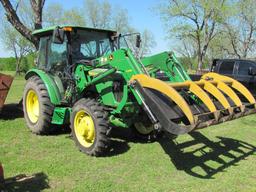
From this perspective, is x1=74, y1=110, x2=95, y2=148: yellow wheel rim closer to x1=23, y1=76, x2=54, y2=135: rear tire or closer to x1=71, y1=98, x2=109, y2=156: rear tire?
x1=71, y1=98, x2=109, y2=156: rear tire

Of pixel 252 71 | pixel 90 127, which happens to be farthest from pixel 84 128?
pixel 252 71

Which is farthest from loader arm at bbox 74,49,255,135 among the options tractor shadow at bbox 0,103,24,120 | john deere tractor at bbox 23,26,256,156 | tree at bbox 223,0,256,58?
tree at bbox 223,0,256,58

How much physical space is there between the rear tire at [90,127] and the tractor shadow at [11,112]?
156 inches

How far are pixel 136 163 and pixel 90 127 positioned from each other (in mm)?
1138

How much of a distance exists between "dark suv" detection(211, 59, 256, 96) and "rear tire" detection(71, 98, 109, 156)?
299 inches

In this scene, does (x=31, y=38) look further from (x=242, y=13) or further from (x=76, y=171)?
(x=242, y=13)

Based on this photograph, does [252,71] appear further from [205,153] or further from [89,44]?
[89,44]

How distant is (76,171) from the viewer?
234 inches

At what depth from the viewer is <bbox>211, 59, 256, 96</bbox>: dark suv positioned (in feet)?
41.9

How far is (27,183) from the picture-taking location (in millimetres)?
5289

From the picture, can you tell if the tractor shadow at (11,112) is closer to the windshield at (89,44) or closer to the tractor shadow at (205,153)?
the windshield at (89,44)

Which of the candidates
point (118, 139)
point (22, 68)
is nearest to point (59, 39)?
point (118, 139)

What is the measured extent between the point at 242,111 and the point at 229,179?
50.8 inches

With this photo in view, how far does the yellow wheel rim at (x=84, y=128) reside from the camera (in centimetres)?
688
